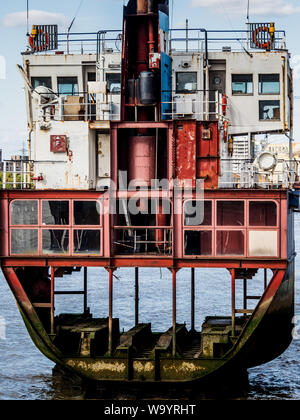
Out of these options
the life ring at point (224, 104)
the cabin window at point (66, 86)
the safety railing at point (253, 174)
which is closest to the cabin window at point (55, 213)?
the safety railing at point (253, 174)

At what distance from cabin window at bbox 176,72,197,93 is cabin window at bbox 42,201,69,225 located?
728 cm

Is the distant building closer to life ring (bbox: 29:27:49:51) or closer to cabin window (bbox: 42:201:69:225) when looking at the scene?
cabin window (bbox: 42:201:69:225)

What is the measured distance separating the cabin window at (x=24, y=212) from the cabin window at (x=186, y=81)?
7786 mm

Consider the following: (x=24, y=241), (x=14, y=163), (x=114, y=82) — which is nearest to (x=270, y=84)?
(x=114, y=82)

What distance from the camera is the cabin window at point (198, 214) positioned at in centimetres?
2444

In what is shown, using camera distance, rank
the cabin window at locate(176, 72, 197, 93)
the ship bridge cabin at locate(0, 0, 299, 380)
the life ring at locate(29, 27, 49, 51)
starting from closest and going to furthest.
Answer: the ship bridge cabin at locate(0, 0, 299, 380) → the cabin window at locate(176, 72, 197, 93) → the life ring at locate(29, 27, 49, 51)

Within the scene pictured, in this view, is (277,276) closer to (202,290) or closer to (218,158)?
(218,158)

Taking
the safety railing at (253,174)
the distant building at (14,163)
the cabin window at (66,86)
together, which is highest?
the cabin window at (66,86)

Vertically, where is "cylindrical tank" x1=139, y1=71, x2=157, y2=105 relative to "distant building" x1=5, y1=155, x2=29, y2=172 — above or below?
above

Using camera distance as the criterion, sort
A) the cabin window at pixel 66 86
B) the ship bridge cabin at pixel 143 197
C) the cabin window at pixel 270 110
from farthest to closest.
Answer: the cabin window at pixel 66 86
the cabin window at pixel 270 110
the ship bridge cabin at pixel 143 197

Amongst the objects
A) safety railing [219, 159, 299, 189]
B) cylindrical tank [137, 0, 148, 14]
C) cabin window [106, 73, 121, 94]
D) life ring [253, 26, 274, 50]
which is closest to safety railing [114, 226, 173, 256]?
safety railing [219, 159, 299, 189]

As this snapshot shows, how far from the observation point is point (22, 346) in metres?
36.7

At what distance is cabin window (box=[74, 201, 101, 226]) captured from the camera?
24.7 metres

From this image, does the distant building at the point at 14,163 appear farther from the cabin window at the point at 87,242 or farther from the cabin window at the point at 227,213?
the cabin window at the point at 227,213
